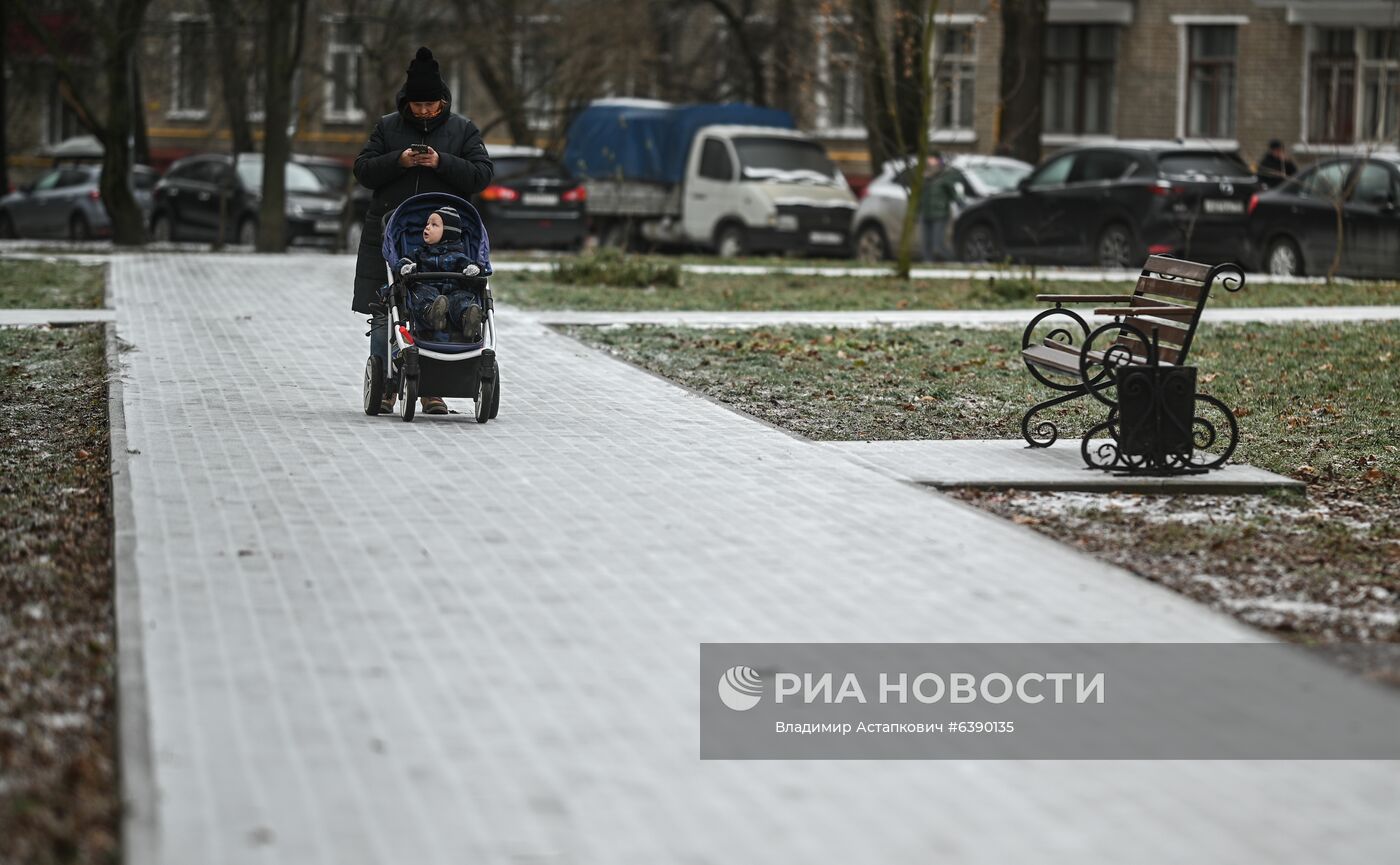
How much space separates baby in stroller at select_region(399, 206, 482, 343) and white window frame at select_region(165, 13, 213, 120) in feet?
64.6

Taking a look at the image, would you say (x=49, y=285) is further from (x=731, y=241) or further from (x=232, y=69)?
(x=232, y=69)

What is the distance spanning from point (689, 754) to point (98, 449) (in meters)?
5.47

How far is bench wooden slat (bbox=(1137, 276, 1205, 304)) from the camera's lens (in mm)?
9531

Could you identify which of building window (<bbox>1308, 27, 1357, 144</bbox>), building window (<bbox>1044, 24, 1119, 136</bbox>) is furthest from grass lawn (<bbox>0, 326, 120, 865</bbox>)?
building window (<bbox>1044, 24, 1119, 136</bbox>)

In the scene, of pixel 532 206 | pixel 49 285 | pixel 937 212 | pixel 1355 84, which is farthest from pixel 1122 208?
pixel 1355 84

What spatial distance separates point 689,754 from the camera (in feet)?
15.9

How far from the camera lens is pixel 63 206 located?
3844 centimetres

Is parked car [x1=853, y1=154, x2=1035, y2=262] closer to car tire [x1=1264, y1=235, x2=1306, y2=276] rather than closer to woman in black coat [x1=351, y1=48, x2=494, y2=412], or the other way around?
car tire [x1=1264, y1=235, x2=1306, y2=276]

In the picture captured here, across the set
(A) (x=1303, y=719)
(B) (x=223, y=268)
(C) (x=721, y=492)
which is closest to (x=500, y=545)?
(C) (x=721, y=492)

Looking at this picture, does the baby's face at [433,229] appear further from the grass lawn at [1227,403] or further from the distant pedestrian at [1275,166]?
the distant pedestrian at [1275,166]

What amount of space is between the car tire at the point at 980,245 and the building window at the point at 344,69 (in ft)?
29.0

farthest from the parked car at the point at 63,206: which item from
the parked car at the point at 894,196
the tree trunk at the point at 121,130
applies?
the parked car at the point at 894,196

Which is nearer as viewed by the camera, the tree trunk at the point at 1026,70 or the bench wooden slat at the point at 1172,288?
the bench wooden slat at the point at 1172,288

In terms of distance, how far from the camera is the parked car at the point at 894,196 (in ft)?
100.0
